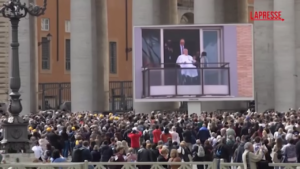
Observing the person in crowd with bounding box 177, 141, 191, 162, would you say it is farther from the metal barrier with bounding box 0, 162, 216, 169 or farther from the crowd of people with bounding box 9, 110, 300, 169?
the metal barrier with bounding box 0, 162, 216, 169

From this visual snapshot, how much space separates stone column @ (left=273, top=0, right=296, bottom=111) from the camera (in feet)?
193

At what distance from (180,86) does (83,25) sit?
42.6ft

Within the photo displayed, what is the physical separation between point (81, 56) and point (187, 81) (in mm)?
12891

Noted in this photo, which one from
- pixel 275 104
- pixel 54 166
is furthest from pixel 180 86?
pixel 54 166

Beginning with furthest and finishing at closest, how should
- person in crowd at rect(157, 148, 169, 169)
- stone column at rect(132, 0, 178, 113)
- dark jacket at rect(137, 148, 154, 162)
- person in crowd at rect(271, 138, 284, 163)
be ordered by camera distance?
stone column at rect(132, 0, 178, 113) < dark jacket at rect(137, 148, 154, 162) < person in crowd at rect(271, 138, 284, 163) < person in crowd at rect(157, 148, 169, 169)

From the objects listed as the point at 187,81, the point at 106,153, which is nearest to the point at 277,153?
the point at 106,153

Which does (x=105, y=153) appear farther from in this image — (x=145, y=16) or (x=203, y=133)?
(x=145, y=16)

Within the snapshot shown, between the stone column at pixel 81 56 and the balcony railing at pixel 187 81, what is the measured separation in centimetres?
1046

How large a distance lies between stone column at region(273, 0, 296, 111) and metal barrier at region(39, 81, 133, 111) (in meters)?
24.3

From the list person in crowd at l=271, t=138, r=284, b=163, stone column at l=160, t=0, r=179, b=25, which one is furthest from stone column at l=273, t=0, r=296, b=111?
person in crowd at l=271, t=138, r=284, b=163

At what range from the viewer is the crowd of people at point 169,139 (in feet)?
104

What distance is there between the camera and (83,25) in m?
64.1


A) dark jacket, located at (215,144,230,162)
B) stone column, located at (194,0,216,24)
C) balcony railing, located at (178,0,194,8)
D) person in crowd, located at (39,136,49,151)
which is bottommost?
dark jacket, located at (215,144,230,162)

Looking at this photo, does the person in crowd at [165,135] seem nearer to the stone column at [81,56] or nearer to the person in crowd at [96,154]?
the person in crowd at [96,154]
